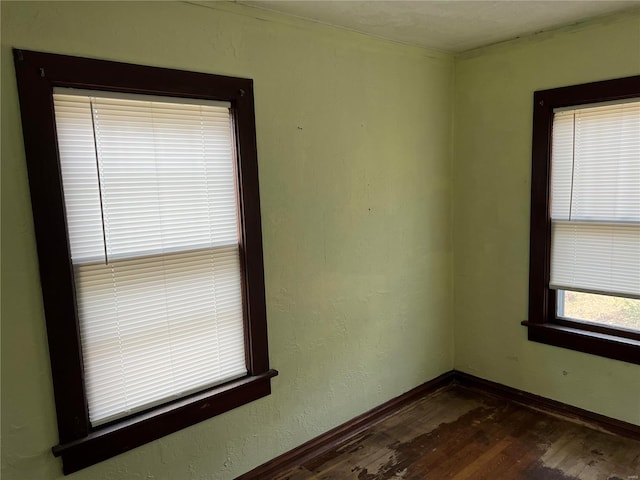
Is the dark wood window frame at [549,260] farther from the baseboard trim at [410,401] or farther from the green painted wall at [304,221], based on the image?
the green painted wall at [304,221]

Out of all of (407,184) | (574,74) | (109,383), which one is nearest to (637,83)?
(574,74)

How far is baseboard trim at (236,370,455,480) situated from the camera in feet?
7.97

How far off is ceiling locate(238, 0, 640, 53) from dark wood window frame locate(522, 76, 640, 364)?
403 mm

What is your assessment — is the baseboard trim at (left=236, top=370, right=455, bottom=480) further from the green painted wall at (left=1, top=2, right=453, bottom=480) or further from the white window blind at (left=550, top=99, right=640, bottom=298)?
the white window blind at (left=550, top=99, right=640, bottom=298)

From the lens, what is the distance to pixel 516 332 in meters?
3.12

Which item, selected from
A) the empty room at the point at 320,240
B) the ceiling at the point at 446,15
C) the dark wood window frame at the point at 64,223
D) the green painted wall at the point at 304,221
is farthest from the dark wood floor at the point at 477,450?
the ceiling at the point at 446,15

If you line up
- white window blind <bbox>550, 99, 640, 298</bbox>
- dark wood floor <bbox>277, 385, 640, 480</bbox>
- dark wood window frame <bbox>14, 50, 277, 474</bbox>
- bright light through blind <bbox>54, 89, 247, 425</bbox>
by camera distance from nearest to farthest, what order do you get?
dark wood window frame <bbox>14, 50, 277, 474</bbox> → bright light through blind <bbox>54, 89, 247, 425</bbox> → dark wood floor <bbox>277, 385, 640, 480</bbox> → white window blind <bbox>550, 99, 640, 298</bbox>

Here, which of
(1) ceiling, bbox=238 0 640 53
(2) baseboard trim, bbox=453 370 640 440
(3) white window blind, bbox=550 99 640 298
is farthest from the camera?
(2) baseboard trim, bbox=453 370 640 440

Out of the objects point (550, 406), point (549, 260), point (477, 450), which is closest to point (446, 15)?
point (549, 260)

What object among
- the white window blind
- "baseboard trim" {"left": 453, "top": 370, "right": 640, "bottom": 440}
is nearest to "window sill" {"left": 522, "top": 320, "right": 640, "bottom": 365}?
the white window blind

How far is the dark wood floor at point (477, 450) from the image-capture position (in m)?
2.40

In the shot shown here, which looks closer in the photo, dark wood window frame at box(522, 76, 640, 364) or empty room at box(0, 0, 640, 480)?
empty room at box(0, 0, 640, 480)

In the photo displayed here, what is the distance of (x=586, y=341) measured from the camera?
2768 millimetres

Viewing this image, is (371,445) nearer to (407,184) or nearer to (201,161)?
(407,184)
